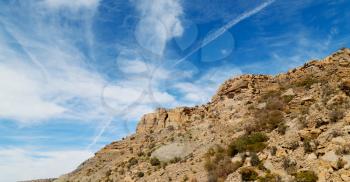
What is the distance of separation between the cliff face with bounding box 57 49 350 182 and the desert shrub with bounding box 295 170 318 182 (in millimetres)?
47

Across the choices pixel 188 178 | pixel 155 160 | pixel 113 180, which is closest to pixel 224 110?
pixel 155 160

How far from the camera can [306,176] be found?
63.3 feet

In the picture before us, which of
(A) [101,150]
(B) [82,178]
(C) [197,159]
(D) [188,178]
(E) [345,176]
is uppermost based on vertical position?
(A) [101,150]

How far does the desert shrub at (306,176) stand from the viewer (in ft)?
62.3

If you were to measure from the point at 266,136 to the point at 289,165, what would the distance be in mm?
7132

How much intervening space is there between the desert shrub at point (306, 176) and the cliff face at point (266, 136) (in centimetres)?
5

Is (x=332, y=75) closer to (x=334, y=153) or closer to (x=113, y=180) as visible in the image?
(x=334, y=153)

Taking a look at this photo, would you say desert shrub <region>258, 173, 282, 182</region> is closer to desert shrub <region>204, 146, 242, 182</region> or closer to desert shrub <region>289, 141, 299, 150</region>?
desert shrub <region>289, 141, 299, 150</region>

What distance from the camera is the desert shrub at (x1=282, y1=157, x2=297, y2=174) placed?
21.0 meters

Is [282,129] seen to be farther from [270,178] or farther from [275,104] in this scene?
[275,104]

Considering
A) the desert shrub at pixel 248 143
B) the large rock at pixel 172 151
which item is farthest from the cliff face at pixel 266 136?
the large rock at pixel 172 151

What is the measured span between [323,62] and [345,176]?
30.8 metres

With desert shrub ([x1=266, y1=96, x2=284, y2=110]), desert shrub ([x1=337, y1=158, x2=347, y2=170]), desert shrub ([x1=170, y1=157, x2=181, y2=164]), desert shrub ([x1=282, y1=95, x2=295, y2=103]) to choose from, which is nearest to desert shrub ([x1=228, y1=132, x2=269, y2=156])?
desert shrub ([x1=266, y1=96, x2=284, y2=110])

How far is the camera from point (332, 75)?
38938 mm
